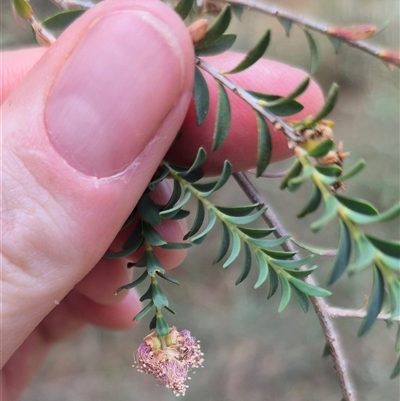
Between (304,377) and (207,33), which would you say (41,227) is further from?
(304,377)

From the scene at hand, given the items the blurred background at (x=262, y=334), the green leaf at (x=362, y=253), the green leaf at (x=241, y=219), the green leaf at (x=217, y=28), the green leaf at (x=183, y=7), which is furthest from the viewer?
the blurred background at (x=262, y=334)

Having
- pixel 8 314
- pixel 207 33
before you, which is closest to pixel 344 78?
pixel 207 33

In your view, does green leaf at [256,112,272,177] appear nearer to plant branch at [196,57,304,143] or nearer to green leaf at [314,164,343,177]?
plant branch at [196,57,304,143]

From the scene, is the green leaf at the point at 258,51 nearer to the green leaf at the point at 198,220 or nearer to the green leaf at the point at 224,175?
the green leaf at the point at 224,175

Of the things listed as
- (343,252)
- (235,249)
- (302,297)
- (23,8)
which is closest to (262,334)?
(302,297)

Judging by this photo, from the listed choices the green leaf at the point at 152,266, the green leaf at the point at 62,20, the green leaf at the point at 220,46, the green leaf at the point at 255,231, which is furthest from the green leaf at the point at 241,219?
the green leaf at the point at 62,20
